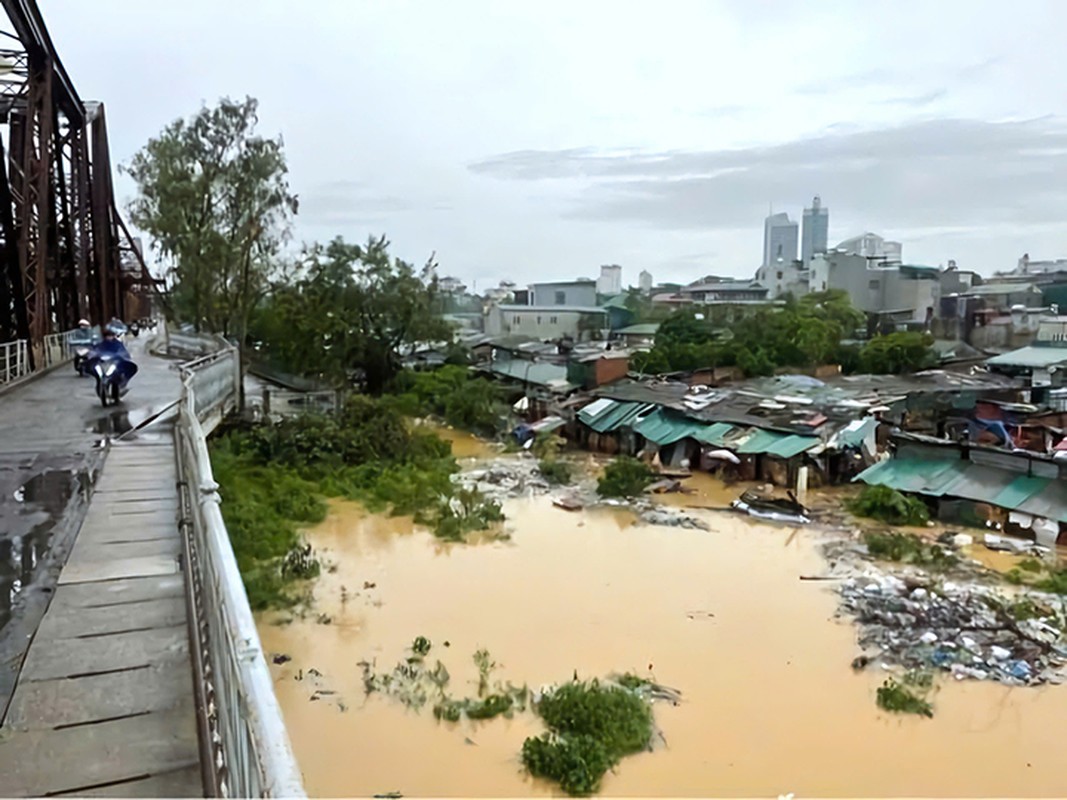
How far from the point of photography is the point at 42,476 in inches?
281

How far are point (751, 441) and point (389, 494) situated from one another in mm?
10858

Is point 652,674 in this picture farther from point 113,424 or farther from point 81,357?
point 81,357

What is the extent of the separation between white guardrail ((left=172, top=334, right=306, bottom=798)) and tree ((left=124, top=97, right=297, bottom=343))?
2135 cm

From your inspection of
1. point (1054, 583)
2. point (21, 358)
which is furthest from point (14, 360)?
point (1054, 583)

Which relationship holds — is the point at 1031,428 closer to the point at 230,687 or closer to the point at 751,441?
the point at 751,441

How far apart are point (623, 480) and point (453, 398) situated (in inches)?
484

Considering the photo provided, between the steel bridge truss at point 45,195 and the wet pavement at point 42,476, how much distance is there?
3633 mm

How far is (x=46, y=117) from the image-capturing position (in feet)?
55.0

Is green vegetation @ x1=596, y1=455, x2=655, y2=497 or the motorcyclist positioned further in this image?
green vegetation @ x1=596, y1=455, x2=655, y2=497

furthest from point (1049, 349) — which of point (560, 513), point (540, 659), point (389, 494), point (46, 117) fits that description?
point (46, 117)

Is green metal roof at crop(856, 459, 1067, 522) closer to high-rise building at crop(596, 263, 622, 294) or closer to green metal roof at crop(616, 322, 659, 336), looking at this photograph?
green metal roof at crop(616, 322, 659, 336)

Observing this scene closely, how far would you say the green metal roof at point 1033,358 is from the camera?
30741 millimetres

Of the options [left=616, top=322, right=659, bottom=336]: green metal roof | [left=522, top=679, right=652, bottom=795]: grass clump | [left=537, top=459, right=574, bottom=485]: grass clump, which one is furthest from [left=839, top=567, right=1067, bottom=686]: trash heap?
[left=616, top=322, right=659, bottom=336]: green metal roof

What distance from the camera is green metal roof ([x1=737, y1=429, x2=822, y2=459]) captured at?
22.1 meters
